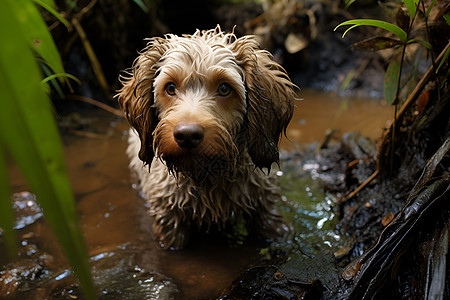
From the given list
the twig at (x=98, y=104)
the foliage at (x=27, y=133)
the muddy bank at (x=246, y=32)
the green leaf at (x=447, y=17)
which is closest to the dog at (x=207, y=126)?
the green leaf at (x=447, y=17)

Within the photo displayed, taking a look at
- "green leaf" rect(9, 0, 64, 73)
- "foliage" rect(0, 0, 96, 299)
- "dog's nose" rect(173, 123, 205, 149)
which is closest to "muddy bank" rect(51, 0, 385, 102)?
"dog's nose" rect(173, 123, 205, 149)

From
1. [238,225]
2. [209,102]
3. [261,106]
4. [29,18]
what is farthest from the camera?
[238,225]

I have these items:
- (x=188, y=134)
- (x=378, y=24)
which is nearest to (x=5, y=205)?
(x=188, y=134)

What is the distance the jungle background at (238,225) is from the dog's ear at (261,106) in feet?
2.12

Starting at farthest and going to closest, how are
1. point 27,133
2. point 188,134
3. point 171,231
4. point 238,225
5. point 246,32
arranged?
point 246,32
point 238,225
point 171,231
point 188,134
point 27,133

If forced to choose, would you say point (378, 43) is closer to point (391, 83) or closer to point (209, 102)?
point (391, 83)

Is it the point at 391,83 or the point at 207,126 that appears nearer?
the point at 207,126

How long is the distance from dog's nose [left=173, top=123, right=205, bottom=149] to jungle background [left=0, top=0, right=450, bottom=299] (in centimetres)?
66

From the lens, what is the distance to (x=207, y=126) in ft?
7.20

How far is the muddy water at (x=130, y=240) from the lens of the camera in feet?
8.23

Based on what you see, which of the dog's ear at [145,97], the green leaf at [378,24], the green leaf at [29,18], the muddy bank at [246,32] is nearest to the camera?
the green leaf at [29,18]

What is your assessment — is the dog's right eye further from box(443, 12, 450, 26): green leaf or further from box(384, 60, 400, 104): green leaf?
box(443, 12, 450, 26): green leaf

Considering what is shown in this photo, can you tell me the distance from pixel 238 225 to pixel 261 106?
4.21 feet

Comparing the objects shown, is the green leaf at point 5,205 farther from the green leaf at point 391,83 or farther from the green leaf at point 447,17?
the green leaf at point 391,83
